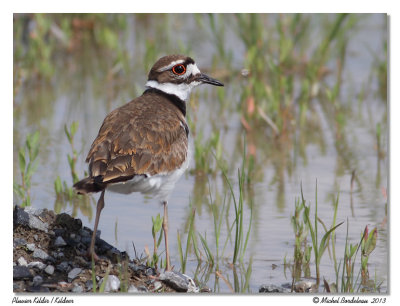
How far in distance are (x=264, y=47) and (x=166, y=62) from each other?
3.82m

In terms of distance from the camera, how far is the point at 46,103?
10.9m

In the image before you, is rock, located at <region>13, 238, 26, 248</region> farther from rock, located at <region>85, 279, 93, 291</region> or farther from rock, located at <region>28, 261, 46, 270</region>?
rock, located at <region>85, 279, 93, 291</region>

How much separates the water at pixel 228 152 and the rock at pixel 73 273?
34.5 inches

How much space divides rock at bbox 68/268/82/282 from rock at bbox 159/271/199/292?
0.60 m

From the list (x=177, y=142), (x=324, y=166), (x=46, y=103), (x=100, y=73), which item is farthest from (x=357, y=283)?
(x=100, y=73)

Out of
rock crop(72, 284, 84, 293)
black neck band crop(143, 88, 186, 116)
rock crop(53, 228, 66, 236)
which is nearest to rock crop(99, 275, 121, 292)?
rock crop(72, 284, 84, 293)

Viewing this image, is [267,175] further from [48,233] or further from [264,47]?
[48,233]

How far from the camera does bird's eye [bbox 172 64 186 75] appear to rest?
7344mm

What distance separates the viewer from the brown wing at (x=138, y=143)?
19.7 ft

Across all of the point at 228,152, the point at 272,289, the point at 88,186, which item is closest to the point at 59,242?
the point at 88,186

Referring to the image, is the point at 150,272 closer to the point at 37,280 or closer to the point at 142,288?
the point at 142,288

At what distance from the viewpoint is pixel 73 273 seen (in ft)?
19.9

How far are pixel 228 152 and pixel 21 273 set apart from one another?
416 centimetres

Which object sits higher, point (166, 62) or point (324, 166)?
point (166, 62)
